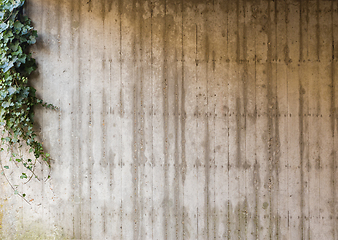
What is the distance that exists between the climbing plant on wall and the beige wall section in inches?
4.0

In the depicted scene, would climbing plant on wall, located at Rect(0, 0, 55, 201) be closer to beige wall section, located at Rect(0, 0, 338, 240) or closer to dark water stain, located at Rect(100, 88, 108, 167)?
beige wall section, located at Rect(0, 0, 338, 240)

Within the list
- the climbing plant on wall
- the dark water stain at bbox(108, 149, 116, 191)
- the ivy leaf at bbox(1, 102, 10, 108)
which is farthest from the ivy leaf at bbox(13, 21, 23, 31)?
the dark water stain at bbox(108, 149, 116, 191)

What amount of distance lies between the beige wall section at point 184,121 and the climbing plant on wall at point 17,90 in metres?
0.10

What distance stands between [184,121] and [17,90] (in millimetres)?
1623

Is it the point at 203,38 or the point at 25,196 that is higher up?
the point at 203,38

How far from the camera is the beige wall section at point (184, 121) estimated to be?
2047 mm

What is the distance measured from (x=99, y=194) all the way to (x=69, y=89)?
110cm

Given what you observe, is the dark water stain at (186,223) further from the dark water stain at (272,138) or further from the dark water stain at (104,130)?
the dark water stain at (104,130)

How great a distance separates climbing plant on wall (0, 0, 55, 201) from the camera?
2035 millimetres


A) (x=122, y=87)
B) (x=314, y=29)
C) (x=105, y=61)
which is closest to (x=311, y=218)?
(x=314, y=29)

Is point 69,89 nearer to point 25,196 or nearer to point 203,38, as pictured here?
point 25,196

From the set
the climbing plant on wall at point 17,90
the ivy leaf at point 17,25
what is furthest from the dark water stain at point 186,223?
the ivy leaf at point 17,25

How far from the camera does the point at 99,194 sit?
2.14 m

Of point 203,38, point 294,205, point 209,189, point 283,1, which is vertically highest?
point 283,1
